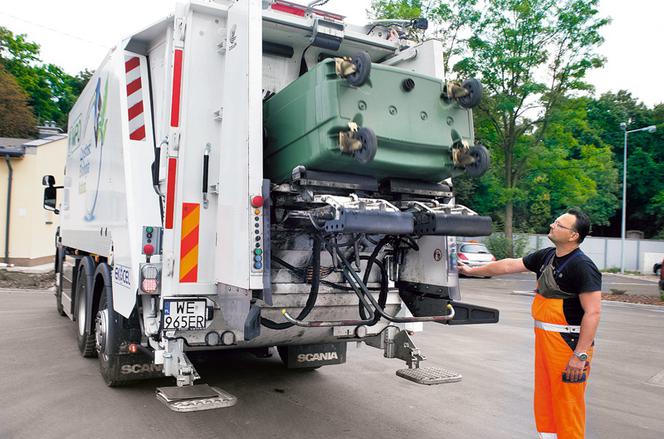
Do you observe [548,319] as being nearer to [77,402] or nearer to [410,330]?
[410,330]

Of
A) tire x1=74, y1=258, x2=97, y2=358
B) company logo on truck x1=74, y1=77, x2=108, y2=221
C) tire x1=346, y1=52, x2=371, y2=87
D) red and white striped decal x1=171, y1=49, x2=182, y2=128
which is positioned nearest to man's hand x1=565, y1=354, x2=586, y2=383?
tire x1=346, y1=52, x2=371, y2=87

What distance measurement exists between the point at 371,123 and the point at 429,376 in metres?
2.22

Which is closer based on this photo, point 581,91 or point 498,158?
point 581,91

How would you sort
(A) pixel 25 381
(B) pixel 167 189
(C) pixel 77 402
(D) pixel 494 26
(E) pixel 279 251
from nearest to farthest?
(B) pixel 167 189, (E) pixel 279 251, (C) pixel 77 402, (A) pixel 25 381, (D) pixel 494 26

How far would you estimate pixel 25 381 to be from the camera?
592cm

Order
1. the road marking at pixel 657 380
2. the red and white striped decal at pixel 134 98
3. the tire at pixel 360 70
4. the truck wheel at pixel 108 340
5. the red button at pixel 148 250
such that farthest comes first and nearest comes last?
1. the road marking at pixel 657 380
2. the truck wheel at pixel 108 340
3. the red and white striped decal at pixel 134 98
4. the red button at pixel 148 250
5. the tire at pixel 360 70

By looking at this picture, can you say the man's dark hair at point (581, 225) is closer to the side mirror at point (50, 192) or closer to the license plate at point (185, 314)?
the license plate at point (185, 314)

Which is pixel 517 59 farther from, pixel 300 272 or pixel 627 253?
pixel 300 272

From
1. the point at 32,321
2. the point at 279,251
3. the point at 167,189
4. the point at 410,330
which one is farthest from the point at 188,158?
the point at 32,321

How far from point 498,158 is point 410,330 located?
2556 centimetres

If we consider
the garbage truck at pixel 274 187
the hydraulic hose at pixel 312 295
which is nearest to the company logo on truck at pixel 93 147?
the garbage truck at pixel 274 187

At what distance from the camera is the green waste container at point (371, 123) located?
3859 millimetres

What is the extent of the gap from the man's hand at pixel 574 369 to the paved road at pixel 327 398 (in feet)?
4.34

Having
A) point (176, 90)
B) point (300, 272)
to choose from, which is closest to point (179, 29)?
point (176, 90)
